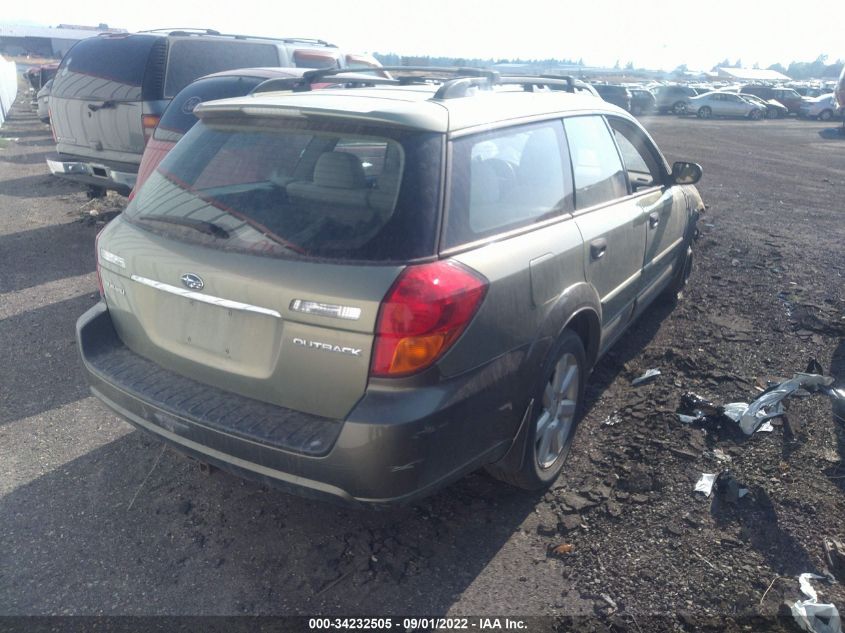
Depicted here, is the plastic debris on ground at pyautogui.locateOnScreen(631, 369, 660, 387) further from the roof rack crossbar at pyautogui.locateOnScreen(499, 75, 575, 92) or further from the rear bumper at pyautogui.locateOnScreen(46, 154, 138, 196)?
the rear bumper at pyautogui.locateOnScreen(46, 154, 138, 196)

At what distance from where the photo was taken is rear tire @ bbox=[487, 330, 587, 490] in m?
3.08

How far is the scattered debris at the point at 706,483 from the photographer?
3.38 m

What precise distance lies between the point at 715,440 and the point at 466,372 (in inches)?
80.4

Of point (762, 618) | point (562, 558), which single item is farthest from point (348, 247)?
point (762, 618)

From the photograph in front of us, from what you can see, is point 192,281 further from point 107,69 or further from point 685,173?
point 107,69

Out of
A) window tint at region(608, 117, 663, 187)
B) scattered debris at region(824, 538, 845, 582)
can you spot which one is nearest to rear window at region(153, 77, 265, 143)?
window tint at region(608, 117, 663, 187)

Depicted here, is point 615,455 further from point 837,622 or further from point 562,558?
point 837,622

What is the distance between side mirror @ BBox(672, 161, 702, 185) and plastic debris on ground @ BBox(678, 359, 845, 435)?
160 cm

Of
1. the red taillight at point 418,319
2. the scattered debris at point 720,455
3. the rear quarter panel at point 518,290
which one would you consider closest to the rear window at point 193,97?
the rear quarter panel at point 518,290

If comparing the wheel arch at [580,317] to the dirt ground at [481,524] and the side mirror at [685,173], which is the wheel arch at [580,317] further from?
the side mirror at [685,173]

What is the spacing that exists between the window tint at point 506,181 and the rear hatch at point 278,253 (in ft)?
0.46

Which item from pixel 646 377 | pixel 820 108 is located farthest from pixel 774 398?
pixel 820 108

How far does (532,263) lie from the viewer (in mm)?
→ 2914

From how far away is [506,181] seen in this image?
3.05 metres
